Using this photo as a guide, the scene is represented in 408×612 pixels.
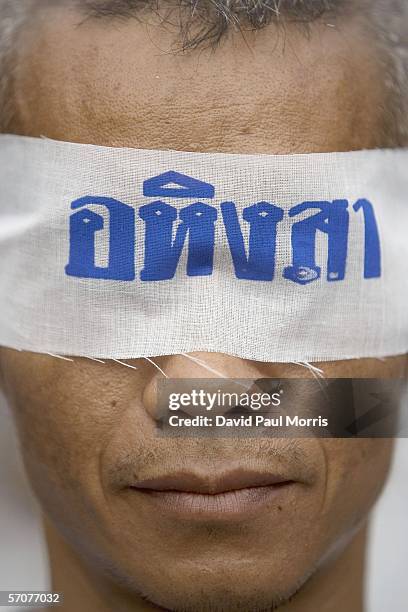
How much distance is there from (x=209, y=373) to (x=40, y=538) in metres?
0.60

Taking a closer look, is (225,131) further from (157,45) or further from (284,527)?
(284,527)

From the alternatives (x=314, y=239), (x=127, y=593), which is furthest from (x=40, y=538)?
(x=314, y=239)

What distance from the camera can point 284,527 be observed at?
124cm

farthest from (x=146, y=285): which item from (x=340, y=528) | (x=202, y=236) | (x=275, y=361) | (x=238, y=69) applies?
(x=340, y=528)

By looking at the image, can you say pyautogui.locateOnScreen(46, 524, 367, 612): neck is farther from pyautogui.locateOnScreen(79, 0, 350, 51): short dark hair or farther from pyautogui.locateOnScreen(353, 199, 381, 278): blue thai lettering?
pyautogui.locateOnScreen(79, 0, 350, 51): short dark hair

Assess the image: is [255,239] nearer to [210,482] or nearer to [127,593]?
[210,482]

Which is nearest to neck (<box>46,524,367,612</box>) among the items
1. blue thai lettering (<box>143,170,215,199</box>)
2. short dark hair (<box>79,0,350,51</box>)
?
blue thai lettering (<box>143,170,215,199</box>)

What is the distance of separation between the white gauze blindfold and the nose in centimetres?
1

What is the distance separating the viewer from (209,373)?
46.3 inches

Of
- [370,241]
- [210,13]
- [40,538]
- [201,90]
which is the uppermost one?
[210,13]

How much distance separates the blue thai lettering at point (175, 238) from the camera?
3.90 ft

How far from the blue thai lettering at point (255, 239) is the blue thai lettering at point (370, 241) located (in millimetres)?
124

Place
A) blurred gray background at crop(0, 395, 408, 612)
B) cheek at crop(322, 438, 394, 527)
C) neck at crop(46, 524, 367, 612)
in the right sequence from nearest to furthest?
cheek at crop(322, 438, 394, 527) < neck at crop(46, 524, 367, 612) < blurred gray background at crop(0, 395, 408, 612)

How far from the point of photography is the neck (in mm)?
1388
